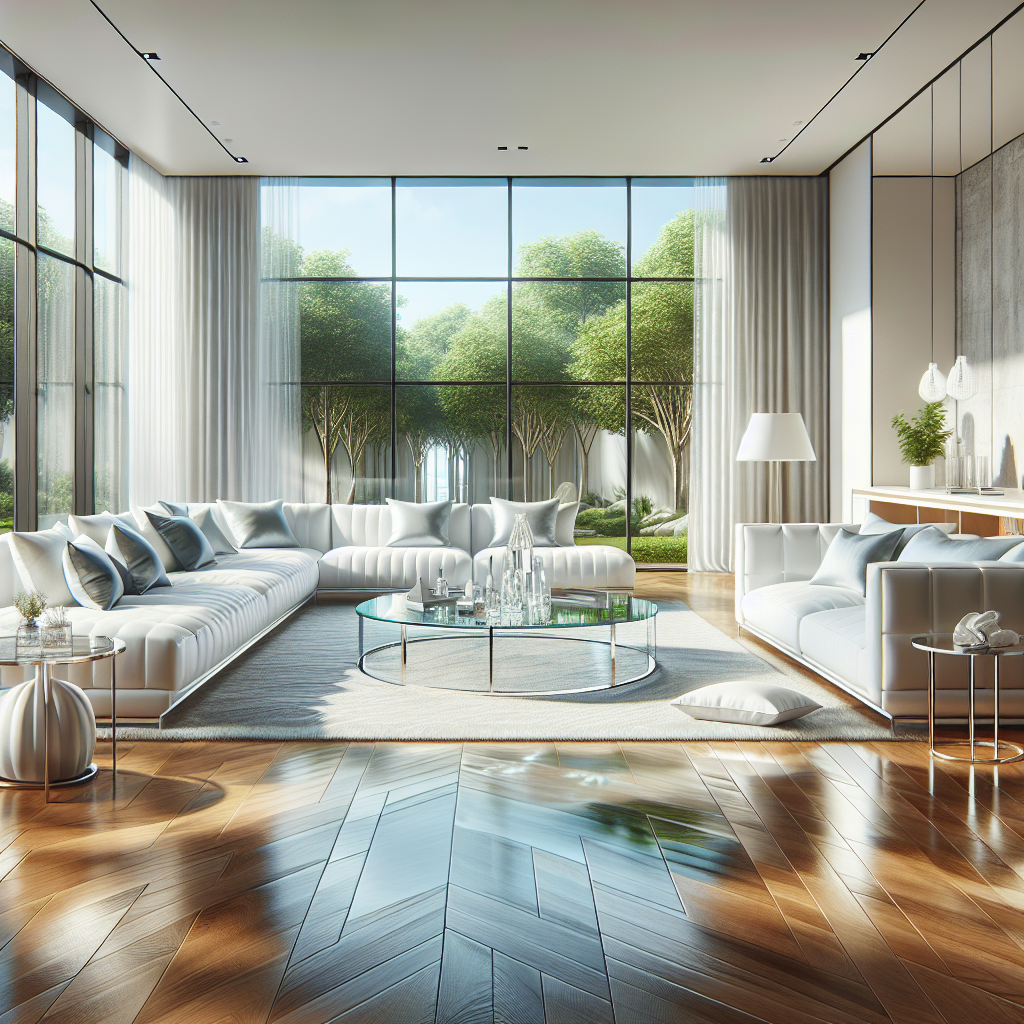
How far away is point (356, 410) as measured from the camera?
418 inches

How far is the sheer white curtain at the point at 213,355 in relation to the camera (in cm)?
804

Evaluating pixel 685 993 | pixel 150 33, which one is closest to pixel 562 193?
pixel 150 33

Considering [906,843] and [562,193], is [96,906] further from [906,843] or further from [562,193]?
[562,193]

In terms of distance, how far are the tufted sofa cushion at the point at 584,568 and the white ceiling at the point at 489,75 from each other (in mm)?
3101

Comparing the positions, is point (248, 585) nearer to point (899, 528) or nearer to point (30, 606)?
point (30, 606)

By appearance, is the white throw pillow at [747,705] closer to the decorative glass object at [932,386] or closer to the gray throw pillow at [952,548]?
the gray throw pillow at [952,548]

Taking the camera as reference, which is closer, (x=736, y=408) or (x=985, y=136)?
(x=985, y=136)

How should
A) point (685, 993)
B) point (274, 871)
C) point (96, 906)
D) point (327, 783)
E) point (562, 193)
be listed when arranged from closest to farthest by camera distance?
point (685, 993)
point (96, 906)
point (274, 871)
point (327, 783)
point (562, 193)

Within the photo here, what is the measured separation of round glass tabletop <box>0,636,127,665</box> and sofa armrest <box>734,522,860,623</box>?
11.5 feet

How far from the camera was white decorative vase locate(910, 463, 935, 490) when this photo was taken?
650 cm

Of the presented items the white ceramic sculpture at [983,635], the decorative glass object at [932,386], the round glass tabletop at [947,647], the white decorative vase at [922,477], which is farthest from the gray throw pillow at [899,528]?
the decorative glass object at [932,386]

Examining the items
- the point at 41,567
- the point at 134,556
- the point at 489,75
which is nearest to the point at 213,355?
the point at 489,75

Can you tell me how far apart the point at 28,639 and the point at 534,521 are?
4305 millimetres

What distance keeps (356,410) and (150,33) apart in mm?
5531
